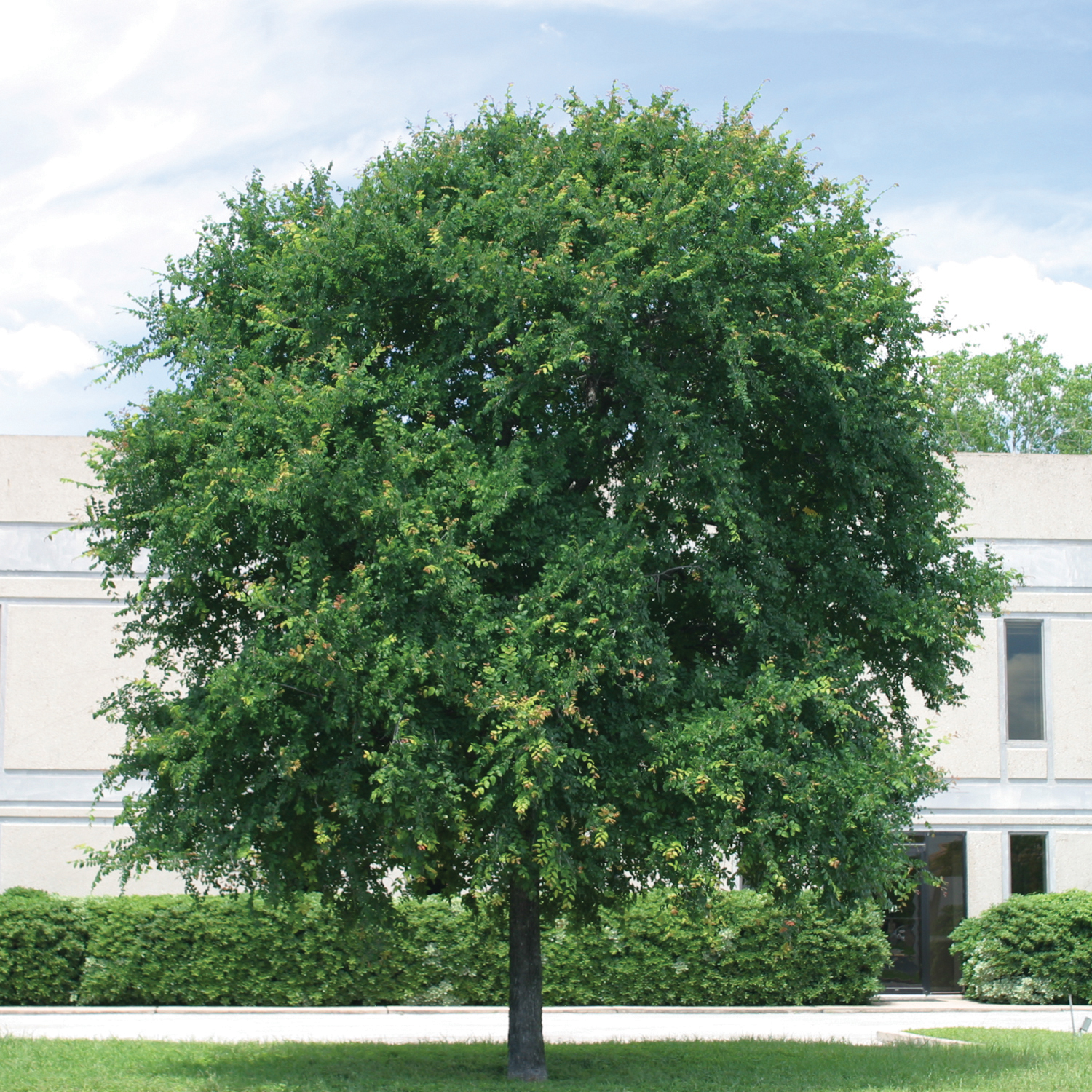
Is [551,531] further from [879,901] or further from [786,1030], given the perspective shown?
[786,1030]

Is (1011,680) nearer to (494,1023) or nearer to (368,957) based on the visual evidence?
(494,1023)

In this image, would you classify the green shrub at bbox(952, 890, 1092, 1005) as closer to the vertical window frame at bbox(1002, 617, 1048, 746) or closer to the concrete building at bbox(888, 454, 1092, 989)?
the concrete building at bbox(888, 454, 1092, 989)

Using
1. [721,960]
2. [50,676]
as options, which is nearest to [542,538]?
[721,960]

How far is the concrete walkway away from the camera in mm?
16406

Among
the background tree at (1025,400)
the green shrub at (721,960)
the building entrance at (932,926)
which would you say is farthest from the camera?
the background tree at (1025,400)

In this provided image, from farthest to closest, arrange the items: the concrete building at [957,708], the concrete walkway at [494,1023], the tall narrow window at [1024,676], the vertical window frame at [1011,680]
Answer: the tall narrow window at [1024,676] < the vertical window frame at [1011,680] < the concrete building at [957,708] < the concrete walkway at [494,1023]

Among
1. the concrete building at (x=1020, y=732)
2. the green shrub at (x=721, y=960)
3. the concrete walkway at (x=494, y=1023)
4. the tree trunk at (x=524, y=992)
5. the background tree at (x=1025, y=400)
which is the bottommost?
the concrete walkway at (x=494, y=1023)

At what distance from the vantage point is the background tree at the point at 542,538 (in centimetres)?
1090

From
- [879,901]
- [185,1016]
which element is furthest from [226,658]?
[185,1016]

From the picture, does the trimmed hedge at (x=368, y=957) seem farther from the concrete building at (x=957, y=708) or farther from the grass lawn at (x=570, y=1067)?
the grass lawn at (x=570, y=1067)

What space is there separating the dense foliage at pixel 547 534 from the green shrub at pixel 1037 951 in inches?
374

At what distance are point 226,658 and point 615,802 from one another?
4.26 metres

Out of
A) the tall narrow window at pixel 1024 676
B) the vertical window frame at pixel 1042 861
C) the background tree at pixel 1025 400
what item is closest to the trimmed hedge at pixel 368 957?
the vertical window frame at pixel 1042 861

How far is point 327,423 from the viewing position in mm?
11164
